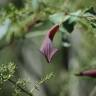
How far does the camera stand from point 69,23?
0.86 meters

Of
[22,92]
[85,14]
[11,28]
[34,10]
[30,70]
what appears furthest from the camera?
[30,70]

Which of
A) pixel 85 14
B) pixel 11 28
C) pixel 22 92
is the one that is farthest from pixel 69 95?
pixel 22 92

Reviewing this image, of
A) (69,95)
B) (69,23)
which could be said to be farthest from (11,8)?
(69,95)

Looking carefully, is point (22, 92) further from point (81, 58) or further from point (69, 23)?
point (81, 58)

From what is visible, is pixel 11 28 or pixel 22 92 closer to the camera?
pixel 22 92

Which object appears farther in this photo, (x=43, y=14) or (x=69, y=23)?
(x=43, y=14)

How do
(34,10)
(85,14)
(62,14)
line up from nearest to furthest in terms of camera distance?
(85,14) < (62,14) < (34,10)

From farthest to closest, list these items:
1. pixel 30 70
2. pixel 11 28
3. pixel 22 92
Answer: pixel 30 70 → pixel 11 28 → pixel 22 92

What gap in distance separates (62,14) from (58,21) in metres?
0.04

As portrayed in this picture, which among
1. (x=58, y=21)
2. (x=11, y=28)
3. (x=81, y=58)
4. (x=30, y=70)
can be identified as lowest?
(x=30, y=70)

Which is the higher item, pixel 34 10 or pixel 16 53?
pixel 34 10

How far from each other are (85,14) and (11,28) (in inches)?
19.2

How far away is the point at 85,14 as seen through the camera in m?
0.81

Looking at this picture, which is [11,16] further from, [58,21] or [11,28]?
[58,21]
